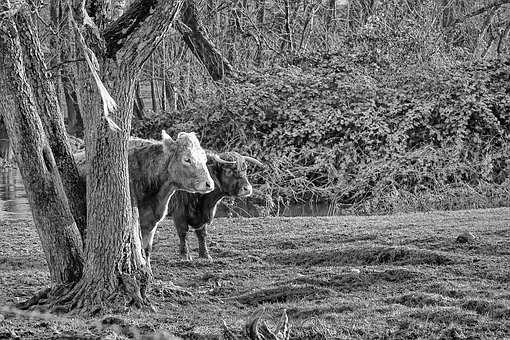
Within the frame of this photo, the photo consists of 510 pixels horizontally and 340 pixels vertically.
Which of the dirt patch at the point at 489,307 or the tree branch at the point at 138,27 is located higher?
the tree branch at the point at 138,27

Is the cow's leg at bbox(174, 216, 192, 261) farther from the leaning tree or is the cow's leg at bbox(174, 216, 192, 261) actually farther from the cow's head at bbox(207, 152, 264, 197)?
the leaning tree

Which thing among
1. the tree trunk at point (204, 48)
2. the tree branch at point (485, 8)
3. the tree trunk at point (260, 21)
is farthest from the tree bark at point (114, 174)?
the tree branch at point (485, 8)

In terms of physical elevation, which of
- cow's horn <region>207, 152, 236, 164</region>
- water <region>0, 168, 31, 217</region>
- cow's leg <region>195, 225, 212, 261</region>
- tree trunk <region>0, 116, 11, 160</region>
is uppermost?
tree trunk <region>0, 116, 11, 160</region>

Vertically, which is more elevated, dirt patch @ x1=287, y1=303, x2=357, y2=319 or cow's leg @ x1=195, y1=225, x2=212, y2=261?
cow's leg @ x1=195, y1=225, x2=212, y2=261

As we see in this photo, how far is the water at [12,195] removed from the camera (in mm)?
17953

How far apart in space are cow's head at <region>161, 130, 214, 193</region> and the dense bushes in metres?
8.05

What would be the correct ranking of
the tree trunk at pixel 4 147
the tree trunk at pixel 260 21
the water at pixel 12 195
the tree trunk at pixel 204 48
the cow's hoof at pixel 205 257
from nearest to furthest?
the cow's hoof at pixel 205 257, the water at pixel 12 195, the tree trunk at pixel 204 48, the tree trunk at pixel 260 21, the tree trunk at pixel 4 147

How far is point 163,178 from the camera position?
31.6ft

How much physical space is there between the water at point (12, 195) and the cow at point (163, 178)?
26.6 feet

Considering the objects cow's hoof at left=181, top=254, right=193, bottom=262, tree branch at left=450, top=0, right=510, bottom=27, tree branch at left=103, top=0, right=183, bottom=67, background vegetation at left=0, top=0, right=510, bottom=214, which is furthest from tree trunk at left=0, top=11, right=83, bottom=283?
tree branch at left=450, top=0, right=510, bottom=27

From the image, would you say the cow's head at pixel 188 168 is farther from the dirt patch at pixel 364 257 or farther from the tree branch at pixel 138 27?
the tree branch at pixel 138 27

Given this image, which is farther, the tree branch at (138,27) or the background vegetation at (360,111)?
the background vegetation at (360,111)

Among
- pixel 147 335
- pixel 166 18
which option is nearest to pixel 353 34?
pixel 166 18

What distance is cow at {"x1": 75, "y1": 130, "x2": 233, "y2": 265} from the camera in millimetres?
9508
